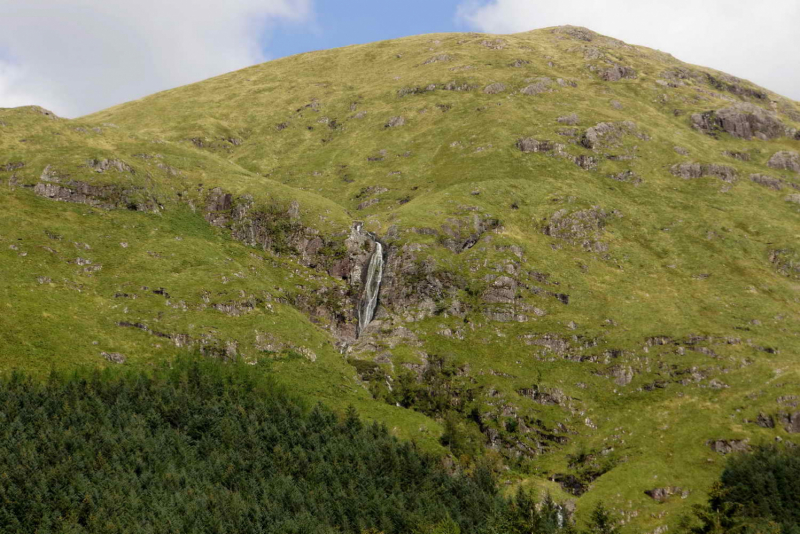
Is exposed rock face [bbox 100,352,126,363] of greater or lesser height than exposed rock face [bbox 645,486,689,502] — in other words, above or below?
below

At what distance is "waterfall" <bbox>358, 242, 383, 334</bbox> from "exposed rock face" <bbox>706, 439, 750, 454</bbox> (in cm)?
9198

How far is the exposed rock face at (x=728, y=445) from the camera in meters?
109

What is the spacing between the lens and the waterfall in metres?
160

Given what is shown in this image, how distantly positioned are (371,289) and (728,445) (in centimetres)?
10017

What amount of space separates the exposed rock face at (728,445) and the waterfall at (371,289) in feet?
302

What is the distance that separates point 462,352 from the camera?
145m

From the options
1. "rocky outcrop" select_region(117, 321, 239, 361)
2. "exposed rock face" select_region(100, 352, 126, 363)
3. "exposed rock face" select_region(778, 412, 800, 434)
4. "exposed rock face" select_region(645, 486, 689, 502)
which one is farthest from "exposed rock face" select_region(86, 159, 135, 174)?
"exposed rock face" select_region(778, 412, 800, 434)

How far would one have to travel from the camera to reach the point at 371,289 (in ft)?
544

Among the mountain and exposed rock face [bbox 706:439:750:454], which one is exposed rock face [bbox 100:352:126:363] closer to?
the mountain

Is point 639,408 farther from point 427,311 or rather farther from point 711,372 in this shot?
point 427,311

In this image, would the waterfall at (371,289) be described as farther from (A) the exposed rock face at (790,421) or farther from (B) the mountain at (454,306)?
(A) the exposed rock face at (790,421)

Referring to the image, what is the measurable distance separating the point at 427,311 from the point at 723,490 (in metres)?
84.5

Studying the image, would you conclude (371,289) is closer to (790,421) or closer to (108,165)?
(108,165)

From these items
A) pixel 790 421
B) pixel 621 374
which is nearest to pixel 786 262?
pixel 790 421
